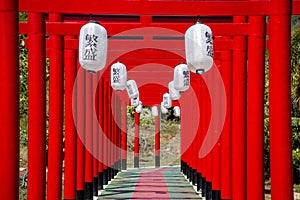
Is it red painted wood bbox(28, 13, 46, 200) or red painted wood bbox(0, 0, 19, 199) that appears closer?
red painted wood bbox(0, 0, 19, 199)

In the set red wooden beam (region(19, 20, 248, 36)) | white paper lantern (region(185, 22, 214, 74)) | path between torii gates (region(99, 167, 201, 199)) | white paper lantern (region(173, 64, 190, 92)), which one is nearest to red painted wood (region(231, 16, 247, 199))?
red wooden beam (region(19, 20, 248, 36))

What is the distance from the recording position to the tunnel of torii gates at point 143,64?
539cm

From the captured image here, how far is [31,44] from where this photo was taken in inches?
284

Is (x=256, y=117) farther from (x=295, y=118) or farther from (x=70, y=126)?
(x=295, y=118)

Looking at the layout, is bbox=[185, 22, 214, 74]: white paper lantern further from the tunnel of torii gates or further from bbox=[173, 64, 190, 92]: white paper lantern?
bbox=[173, 64, 190, 92]: white paper lantern

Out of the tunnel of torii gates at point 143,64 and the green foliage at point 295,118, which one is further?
the green foliage at point 295,118

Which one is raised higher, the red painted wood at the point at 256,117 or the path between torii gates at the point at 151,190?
the red painted wood at the point at 256,117

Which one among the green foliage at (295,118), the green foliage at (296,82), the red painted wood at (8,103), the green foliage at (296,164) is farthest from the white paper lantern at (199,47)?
the green foliage at (296,82)

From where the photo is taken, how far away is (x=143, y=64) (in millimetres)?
14016

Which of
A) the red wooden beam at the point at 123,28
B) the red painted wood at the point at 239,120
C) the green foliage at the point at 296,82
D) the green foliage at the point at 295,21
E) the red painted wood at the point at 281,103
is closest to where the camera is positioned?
the red painted wood at the point at 281,103

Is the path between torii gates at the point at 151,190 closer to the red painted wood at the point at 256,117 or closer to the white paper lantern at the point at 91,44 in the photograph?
the red painted wood at the point at 256,117

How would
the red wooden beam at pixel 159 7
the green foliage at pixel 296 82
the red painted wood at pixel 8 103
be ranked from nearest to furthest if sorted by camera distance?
the red painted wood at pixel 8 103 < the red wooden beam at pixel 159 7 < the green foliage at pixel 296 82

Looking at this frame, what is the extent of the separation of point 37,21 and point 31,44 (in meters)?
0.30

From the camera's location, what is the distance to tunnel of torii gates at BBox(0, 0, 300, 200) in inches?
212
